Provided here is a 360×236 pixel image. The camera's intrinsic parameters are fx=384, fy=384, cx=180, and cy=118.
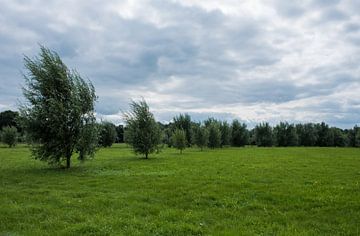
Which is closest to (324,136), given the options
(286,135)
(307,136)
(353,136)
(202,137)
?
(307,136)

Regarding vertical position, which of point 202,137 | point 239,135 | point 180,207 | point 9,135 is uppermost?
point 239,135

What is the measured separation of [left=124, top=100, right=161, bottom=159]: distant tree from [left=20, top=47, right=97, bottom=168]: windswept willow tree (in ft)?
52.2

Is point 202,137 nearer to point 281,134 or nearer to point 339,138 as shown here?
point 281,134

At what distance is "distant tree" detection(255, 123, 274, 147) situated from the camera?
424 feet

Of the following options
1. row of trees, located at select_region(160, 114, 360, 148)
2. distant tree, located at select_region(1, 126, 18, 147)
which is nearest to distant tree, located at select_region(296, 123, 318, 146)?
row of trees, located at select_region(160, 114, 360, 148)

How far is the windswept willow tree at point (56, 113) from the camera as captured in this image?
2948cm

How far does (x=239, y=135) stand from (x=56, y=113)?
101118 millimetres

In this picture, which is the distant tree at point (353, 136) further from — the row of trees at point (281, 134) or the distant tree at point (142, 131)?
the distant tree at point (142, 131)

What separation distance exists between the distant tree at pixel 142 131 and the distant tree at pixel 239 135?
263ft

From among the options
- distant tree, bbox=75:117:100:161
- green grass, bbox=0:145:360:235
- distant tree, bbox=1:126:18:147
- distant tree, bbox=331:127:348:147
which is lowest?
green grass, bbox=0:145:360:235

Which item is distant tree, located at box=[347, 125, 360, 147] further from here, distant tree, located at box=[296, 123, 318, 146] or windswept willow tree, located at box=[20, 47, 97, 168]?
windswept willow tree, located at box=[20, 47, 97, 168]

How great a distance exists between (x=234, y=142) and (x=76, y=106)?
10100 centimetres

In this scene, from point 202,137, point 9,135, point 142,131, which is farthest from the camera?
point 9,135

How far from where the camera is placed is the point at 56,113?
1156 inches
